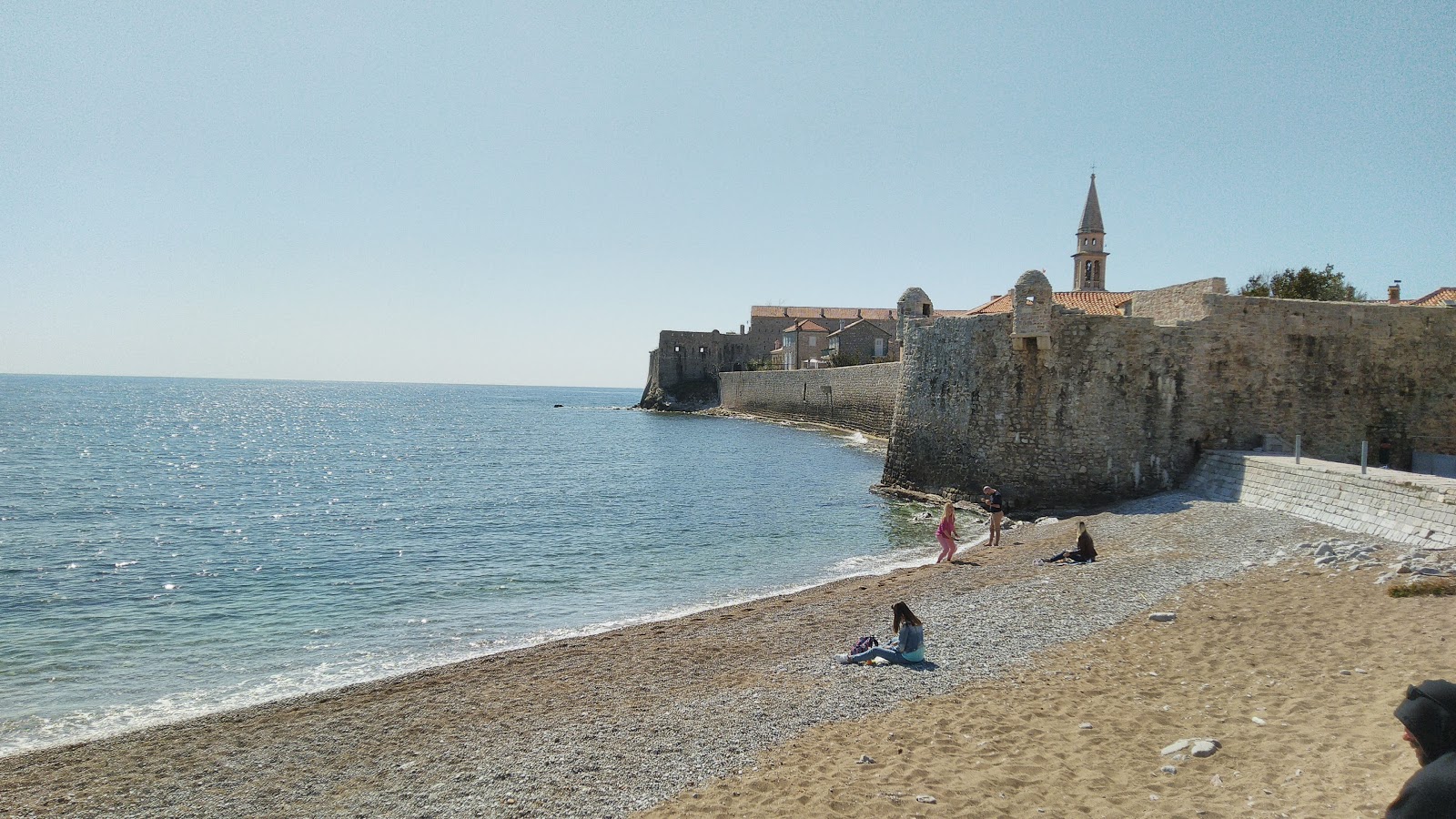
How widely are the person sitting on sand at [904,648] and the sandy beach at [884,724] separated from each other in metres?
0.27

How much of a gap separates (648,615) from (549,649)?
2.49 meters

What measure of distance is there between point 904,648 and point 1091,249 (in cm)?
4645

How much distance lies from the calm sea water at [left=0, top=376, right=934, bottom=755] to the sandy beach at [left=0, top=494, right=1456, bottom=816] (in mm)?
1928

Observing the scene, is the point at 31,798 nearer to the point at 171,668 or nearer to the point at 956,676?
the point at 171,668

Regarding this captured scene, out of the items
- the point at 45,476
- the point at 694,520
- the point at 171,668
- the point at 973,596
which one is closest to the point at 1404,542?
the point at 973,596

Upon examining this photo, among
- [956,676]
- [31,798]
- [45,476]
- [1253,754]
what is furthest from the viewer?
[45,476]

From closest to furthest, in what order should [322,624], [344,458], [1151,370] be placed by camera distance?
[322,624], [1151,370], [344,458]

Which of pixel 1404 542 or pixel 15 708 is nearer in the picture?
pixel 15 708

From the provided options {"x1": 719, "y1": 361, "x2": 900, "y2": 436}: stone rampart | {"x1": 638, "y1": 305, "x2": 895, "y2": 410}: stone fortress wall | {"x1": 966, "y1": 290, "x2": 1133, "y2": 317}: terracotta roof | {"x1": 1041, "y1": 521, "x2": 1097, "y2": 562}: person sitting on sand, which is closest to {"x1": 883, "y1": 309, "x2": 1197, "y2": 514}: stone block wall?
{"x1": 1041, "y1": 521, "x2": 1097, "y2": 562}: person sitting on sand

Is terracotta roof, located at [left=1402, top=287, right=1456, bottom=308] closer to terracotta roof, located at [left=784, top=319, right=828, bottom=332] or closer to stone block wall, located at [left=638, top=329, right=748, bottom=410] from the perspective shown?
terracotta roof, located at [left=784, top=319, right=828, bottom=332]

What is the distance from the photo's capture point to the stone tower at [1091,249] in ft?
160

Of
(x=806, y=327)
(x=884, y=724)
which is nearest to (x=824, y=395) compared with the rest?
(x=806, y=327)

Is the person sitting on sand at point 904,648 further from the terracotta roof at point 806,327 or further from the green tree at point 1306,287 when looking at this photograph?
the terracotta roof at point 806,327

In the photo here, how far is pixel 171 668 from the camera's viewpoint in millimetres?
11547
